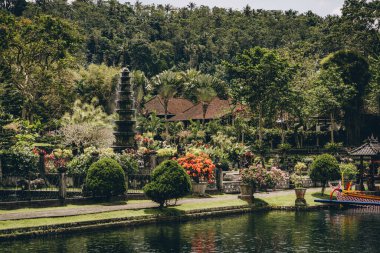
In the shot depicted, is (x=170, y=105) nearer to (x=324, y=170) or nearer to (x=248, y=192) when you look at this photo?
(x=324, y=170)

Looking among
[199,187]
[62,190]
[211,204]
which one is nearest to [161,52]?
[199,187]

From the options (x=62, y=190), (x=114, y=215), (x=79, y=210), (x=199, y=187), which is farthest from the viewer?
(x=199, y=187)

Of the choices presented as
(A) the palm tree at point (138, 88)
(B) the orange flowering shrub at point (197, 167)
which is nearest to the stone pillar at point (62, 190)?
A: (B) the orange flowering shrub at point (197, 167)

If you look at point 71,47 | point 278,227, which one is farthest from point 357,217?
point 71,47

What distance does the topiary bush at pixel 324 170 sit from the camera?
4288 centimetres

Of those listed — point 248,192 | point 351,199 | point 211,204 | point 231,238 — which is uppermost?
point 248,192

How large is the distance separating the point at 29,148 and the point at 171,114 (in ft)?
177

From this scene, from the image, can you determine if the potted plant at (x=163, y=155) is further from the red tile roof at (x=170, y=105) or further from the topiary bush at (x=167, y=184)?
the red tile roof at (x=170, y=105)

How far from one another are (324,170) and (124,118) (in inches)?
682

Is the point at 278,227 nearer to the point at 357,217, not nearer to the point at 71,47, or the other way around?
the point at 357,217

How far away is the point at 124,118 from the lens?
1914 inches

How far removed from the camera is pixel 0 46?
203 feet

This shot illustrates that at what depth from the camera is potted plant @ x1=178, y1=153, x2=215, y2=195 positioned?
38969 mm

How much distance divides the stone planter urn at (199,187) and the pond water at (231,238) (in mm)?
5557
